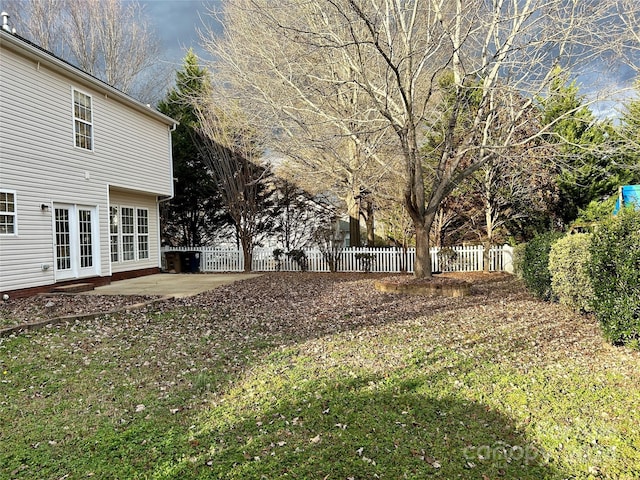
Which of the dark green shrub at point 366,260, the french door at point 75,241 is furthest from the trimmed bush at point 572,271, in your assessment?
the french door at point 75,241

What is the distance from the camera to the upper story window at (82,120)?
10562 millimetres

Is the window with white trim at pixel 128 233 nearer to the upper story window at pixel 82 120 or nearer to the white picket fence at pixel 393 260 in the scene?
the upper story window at pixel 82 120

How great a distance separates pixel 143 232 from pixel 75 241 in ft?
12.3

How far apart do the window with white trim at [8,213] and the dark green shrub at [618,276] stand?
10.4 metres

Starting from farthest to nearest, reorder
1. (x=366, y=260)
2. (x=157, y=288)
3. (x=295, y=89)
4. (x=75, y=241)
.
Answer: (x=366, y=260), (x=157, y=288), (x=75, y=241), (x=295, y=89)

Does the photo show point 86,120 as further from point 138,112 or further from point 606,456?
point 606,456

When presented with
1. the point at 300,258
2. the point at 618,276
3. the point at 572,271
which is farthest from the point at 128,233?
→ the point at 618,276

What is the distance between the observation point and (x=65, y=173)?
33.2ft

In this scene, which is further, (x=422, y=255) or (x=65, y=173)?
(x=422, y=255)

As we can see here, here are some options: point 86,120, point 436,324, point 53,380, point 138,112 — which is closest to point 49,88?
point 86,120

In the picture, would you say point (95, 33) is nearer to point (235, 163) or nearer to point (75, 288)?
point (235, 163)

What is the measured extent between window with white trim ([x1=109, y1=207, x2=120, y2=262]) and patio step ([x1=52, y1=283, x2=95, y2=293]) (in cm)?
237

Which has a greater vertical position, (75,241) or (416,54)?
(416,54)

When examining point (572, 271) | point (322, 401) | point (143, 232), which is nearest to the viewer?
point (322, 401)
